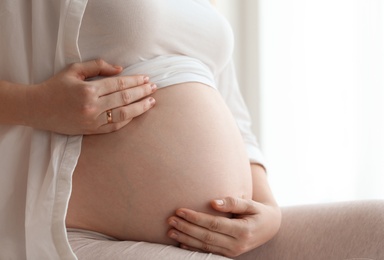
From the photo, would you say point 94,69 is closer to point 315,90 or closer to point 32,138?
point 32,138

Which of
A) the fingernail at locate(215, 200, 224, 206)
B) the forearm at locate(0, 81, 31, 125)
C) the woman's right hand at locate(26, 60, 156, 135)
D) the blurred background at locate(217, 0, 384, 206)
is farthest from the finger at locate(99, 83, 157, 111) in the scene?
the blurred background at locate(217, 0, 384, 206)

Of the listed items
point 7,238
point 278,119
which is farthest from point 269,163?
point 7,238

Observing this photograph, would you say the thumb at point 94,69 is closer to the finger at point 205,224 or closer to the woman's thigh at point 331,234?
the finger at point 205,224

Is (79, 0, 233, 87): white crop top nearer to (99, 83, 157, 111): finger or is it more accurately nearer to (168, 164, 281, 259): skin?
(99, 83, 157, 111): finger

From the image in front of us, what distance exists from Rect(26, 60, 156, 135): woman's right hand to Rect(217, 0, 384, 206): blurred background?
1.31 meters

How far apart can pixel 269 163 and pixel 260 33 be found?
53cm

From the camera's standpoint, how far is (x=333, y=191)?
2.24 m

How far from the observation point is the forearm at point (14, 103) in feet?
3.25

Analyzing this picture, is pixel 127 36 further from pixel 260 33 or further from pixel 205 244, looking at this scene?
pixel 260 33

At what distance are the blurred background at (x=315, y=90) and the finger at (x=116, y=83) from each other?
129 cm

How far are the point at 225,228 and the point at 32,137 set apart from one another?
0.37 m

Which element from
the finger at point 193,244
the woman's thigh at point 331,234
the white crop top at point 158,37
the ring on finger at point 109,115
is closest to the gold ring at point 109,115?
the ring on finger at point 109,115

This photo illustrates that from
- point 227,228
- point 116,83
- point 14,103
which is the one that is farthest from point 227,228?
point 14,103

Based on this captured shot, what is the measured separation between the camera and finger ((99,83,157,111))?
3.31 ft
